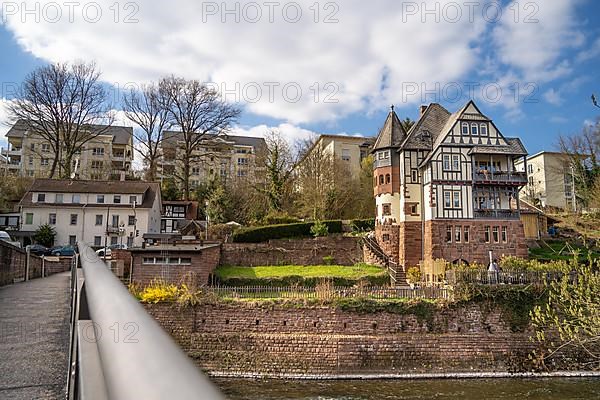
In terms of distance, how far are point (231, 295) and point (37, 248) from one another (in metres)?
21.8

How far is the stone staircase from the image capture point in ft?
99.7

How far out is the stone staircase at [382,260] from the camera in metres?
30.4

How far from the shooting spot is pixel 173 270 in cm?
2670

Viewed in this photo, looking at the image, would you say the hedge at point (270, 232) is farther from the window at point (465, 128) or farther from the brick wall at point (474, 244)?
the window at point (465, 128)

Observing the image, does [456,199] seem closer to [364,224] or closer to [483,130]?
[483,130]

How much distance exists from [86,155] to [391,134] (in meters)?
48.4

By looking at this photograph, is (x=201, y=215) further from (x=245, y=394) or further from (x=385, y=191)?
(x=245, y=394)

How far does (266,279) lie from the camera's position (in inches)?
1112

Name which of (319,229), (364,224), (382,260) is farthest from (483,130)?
(319,229)

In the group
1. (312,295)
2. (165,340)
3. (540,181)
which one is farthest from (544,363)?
(540,181)

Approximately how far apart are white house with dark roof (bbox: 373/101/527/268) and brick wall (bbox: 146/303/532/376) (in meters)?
9.18

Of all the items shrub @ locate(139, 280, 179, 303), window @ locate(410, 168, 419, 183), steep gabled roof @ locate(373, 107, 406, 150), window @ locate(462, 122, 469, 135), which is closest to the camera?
shrub @ locate(139, 280, 179, 303)

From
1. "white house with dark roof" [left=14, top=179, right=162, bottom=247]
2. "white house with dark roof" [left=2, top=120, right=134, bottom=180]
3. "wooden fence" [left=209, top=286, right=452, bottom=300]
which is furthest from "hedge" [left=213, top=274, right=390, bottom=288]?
"white house with dark roof" [left=2, top=120, right=134, bottom=180]

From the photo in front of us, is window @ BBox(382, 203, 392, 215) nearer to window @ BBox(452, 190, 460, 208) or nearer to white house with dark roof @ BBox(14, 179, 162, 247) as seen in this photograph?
window @ BBox(452, 190, 460, 208)
